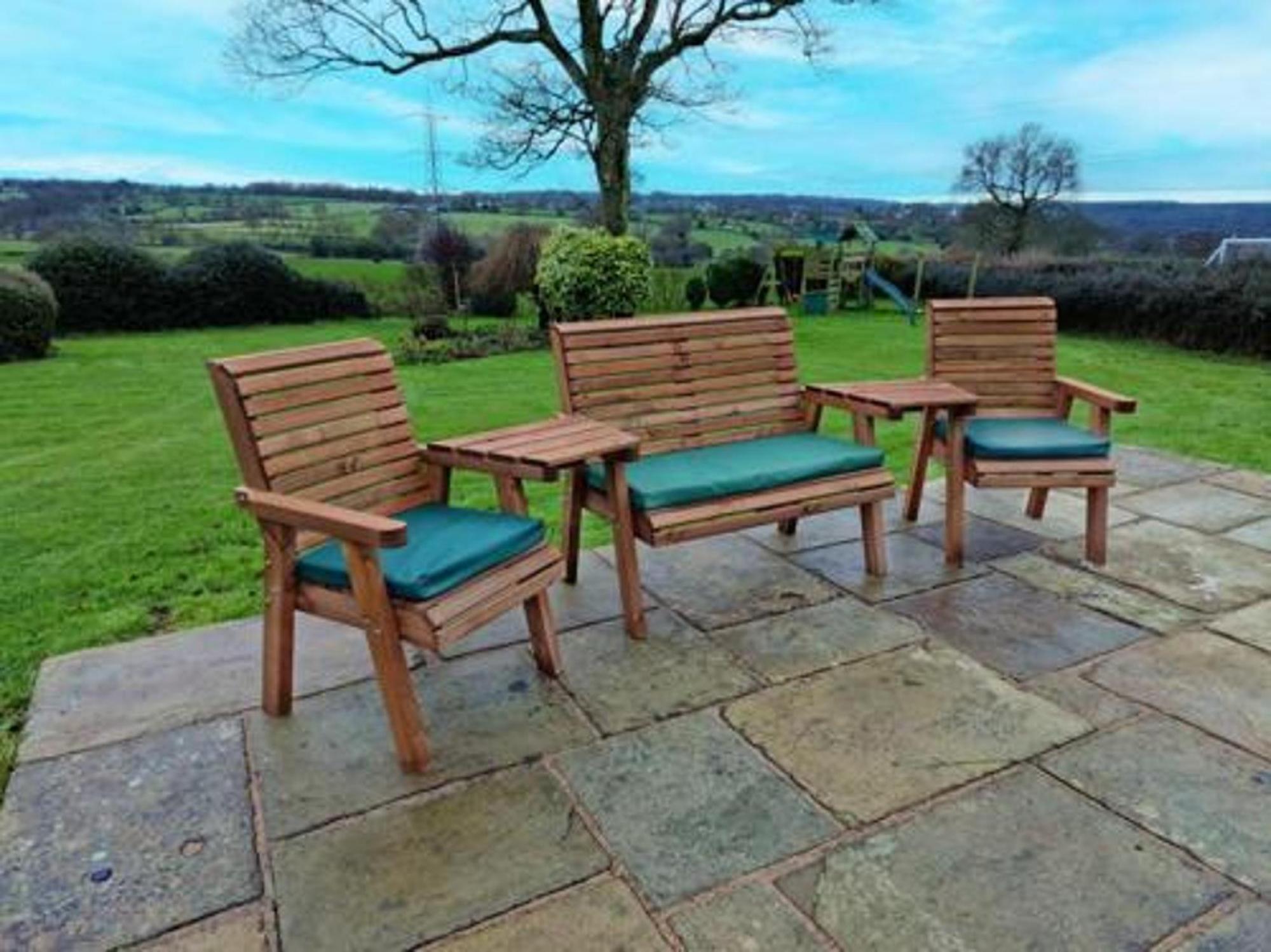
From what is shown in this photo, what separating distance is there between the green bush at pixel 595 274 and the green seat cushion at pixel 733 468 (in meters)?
7.99

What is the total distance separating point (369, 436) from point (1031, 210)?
27.7 metres

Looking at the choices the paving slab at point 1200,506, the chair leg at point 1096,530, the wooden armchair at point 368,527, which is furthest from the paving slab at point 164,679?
the paving slab at point 1200,506

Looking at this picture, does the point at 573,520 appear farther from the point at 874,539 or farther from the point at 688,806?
the point at 688,806

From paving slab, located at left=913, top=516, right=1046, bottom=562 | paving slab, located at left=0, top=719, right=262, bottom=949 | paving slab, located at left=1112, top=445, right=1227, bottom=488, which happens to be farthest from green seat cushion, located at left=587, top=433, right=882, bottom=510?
paving slab, located at left=1112, top=445, right=1227, bottom=488

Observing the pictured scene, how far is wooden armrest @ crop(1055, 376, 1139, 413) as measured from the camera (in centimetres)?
347

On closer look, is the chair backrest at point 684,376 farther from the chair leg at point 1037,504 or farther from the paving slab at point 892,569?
the chair leg at point 1037,504

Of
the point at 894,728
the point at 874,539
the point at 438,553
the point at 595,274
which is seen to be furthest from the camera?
the point at 595,274

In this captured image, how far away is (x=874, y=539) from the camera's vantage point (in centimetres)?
329

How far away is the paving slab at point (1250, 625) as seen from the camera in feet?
9.17

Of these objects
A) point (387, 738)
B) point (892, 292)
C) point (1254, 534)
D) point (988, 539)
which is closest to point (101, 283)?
point (892, 292)

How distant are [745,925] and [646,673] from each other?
3.37 feet

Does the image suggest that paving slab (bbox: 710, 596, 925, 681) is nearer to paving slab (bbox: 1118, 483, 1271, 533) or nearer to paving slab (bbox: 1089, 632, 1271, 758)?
paving slab (bbox: 1089, 632, 1271, 758)

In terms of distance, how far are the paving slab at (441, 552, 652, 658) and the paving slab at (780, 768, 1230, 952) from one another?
1355 millimetres

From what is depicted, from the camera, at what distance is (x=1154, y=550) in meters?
3.60
